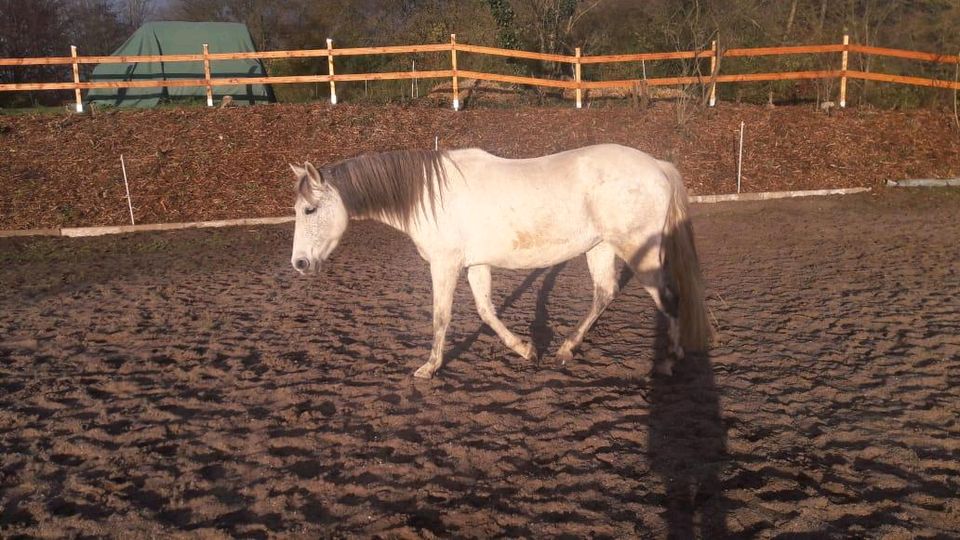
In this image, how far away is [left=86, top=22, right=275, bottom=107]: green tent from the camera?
54.3 feet

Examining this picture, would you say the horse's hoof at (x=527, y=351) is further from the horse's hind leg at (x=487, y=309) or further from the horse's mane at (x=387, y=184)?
the horse's mane at (x=387, y=184)

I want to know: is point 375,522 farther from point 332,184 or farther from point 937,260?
point 937,260

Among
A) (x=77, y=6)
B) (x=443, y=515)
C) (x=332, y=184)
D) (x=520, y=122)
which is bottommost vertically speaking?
(x=443, y=515)

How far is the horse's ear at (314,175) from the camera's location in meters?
4.19

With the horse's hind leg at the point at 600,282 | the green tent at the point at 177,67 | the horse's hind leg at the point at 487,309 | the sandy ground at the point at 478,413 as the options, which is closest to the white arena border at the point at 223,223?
the sandy ground at the point at 478,413

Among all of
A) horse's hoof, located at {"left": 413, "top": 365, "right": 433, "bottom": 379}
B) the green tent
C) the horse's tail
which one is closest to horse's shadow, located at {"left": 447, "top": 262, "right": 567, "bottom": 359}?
horse's hoof, located at {"left": 413, "top": 365, "right": 433, "bottom": 379}

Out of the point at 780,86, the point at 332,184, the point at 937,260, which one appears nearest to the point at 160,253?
the point at 332,184

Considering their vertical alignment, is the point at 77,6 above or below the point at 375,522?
above

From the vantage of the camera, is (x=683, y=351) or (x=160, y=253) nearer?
(x=683, y=351)

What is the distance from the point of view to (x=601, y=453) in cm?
340

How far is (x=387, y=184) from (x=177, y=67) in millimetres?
16460

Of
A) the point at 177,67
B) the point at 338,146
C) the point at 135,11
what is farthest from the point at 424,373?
the point at 135,11

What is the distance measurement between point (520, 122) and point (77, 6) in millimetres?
38118

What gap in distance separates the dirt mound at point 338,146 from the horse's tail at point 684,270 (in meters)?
8.39
